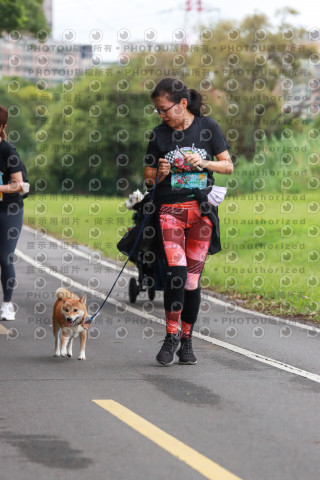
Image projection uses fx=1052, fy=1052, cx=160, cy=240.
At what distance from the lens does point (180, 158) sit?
27.5 ft

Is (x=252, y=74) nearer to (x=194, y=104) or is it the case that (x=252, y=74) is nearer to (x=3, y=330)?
(x=3, y=330)

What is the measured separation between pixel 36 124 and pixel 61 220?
77238mm

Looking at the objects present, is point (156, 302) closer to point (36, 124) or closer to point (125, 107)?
point (125, 107)

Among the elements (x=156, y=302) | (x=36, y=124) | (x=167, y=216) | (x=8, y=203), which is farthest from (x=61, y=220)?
(x=36, y=124)

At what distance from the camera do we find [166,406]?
6926 mm

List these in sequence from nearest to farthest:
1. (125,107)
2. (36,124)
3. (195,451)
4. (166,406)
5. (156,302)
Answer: (195,451), (166,406), (156,302), (125,107), (36,124)

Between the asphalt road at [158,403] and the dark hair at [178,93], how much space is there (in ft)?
6.97

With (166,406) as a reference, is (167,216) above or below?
above

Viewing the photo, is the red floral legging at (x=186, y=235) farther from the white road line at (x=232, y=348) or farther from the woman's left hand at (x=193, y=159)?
the white road line at (x=232, y=348)

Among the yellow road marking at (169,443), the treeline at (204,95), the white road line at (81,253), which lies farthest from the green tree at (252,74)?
the yellow road marking at (169,443)

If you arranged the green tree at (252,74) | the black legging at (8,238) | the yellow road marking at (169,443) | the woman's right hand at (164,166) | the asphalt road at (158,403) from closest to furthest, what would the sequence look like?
the yellow road marking at (169,443), the asphalt road at (158,403), the woman's right hand at (164,166), the black legging at (8,238), the green tree at (252,74)

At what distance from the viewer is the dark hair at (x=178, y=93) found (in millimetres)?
8438

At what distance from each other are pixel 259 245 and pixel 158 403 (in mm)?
14332

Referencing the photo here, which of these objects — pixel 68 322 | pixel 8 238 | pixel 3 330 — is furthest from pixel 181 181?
pixel 8 238
